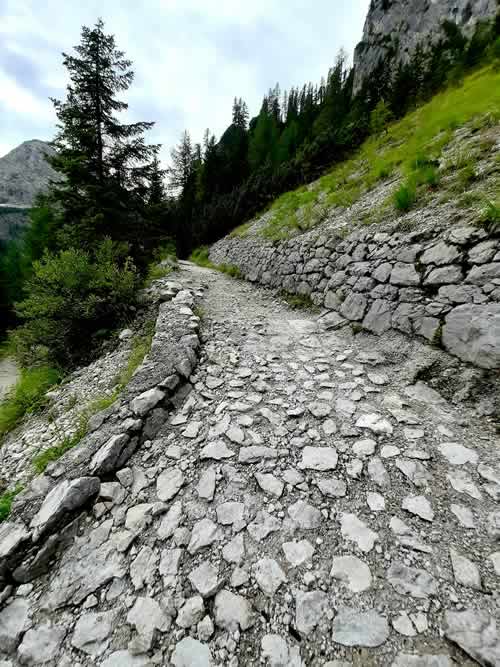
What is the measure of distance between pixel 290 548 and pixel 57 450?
127 inches

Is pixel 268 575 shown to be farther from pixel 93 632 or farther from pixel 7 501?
pixel 7 501

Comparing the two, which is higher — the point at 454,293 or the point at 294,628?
the point at 454,293

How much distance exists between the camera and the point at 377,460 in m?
2.66

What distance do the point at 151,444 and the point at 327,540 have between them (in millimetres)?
2258

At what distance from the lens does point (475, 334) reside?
10.9 feet

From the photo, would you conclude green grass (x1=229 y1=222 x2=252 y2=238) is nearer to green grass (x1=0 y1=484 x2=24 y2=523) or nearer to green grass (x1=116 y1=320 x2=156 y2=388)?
green grass (x1=116 y1=320 x2=156 y2=388)

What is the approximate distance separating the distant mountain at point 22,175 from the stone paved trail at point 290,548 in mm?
122584

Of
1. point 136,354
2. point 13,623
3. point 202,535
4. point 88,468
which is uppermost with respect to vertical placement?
point 136,354

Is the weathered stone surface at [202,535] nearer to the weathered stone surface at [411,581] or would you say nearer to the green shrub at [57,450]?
the weathered stone surface at [411,581]

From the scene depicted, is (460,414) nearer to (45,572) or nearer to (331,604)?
(331,604)

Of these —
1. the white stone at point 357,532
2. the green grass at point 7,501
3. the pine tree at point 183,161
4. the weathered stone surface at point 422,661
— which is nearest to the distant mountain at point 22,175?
the pine tree at point 183,161

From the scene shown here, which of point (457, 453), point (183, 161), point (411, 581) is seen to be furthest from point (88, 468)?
point (183, 161)

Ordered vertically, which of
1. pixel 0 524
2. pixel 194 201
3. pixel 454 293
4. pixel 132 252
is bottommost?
pixel 0 524

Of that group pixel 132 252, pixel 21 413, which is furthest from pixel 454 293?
pixel 132 252
